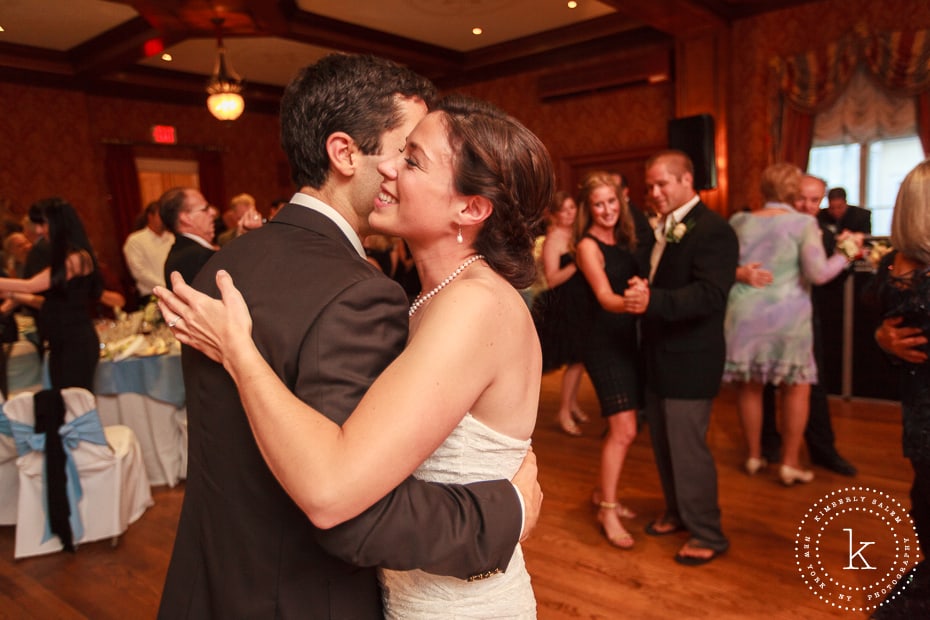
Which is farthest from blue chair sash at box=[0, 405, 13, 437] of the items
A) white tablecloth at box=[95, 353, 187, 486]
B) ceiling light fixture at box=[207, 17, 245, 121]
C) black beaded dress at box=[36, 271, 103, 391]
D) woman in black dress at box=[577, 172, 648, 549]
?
ceiling light fixture at box=[207, 17, 245, 121]

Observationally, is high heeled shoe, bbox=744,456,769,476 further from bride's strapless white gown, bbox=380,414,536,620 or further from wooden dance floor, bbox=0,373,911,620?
bride's strapless white gown, bbox=380,414,536,620

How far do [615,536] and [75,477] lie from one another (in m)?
2.60

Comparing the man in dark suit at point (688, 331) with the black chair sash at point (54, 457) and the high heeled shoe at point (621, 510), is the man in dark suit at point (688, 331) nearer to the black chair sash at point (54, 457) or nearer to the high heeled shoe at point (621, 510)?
the high heeled shoe at point (621, 510)

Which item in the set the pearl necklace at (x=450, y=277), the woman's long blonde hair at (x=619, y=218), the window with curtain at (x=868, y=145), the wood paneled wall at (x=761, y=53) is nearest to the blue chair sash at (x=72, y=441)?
the woman's long blonde hair at (x=619, y=218)

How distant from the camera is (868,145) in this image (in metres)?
7.00

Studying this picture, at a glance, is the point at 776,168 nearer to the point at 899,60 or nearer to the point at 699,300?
the point at 699,300

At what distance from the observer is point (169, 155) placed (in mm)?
10023

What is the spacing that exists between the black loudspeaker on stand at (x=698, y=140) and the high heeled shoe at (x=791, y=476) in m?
3.29

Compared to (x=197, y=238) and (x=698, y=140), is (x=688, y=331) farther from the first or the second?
(x=698, y=140)

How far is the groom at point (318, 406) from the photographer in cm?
89

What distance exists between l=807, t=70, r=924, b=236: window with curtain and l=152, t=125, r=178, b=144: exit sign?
8.49m

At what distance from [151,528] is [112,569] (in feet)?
1.40

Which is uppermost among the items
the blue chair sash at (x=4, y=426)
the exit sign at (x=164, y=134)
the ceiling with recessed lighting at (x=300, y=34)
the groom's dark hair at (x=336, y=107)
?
the ceiling with recessed lighting at (x=300, y=34)

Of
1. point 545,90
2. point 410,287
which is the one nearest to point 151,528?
point 410,287
